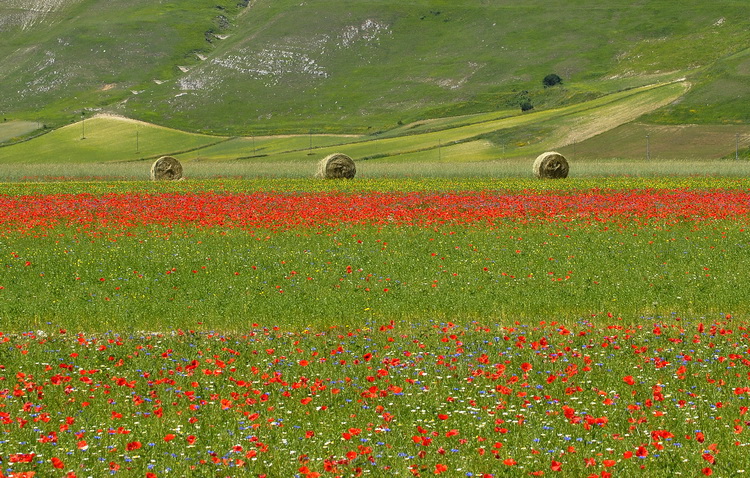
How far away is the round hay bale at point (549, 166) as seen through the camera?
173ft

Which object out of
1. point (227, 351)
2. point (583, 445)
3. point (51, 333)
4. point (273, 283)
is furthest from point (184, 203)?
point (583, 445)

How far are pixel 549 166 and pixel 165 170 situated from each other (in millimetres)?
25498

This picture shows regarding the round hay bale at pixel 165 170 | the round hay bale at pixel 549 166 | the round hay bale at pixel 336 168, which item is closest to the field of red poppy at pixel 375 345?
the round hay bale at pixel 549 166

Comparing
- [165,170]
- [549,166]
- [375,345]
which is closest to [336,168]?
[165,170]

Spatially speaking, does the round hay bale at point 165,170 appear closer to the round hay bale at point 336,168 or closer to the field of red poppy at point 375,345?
the round hay bale at point 336,168

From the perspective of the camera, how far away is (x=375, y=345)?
41.4ft

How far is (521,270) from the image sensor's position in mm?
19406

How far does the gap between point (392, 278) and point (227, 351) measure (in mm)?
7239

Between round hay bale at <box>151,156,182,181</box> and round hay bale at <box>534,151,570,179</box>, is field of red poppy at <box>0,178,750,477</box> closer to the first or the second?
round hay bale at <box>534,151,570,179</box>

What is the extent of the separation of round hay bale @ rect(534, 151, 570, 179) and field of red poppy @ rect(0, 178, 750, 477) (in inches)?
938

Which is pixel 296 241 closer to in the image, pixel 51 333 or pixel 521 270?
pixel 521 270

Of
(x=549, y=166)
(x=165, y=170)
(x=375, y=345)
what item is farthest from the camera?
(x=165, y=170)

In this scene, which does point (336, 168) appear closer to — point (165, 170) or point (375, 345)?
point (165, 170)

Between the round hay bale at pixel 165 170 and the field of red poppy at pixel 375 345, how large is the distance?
29.0m
